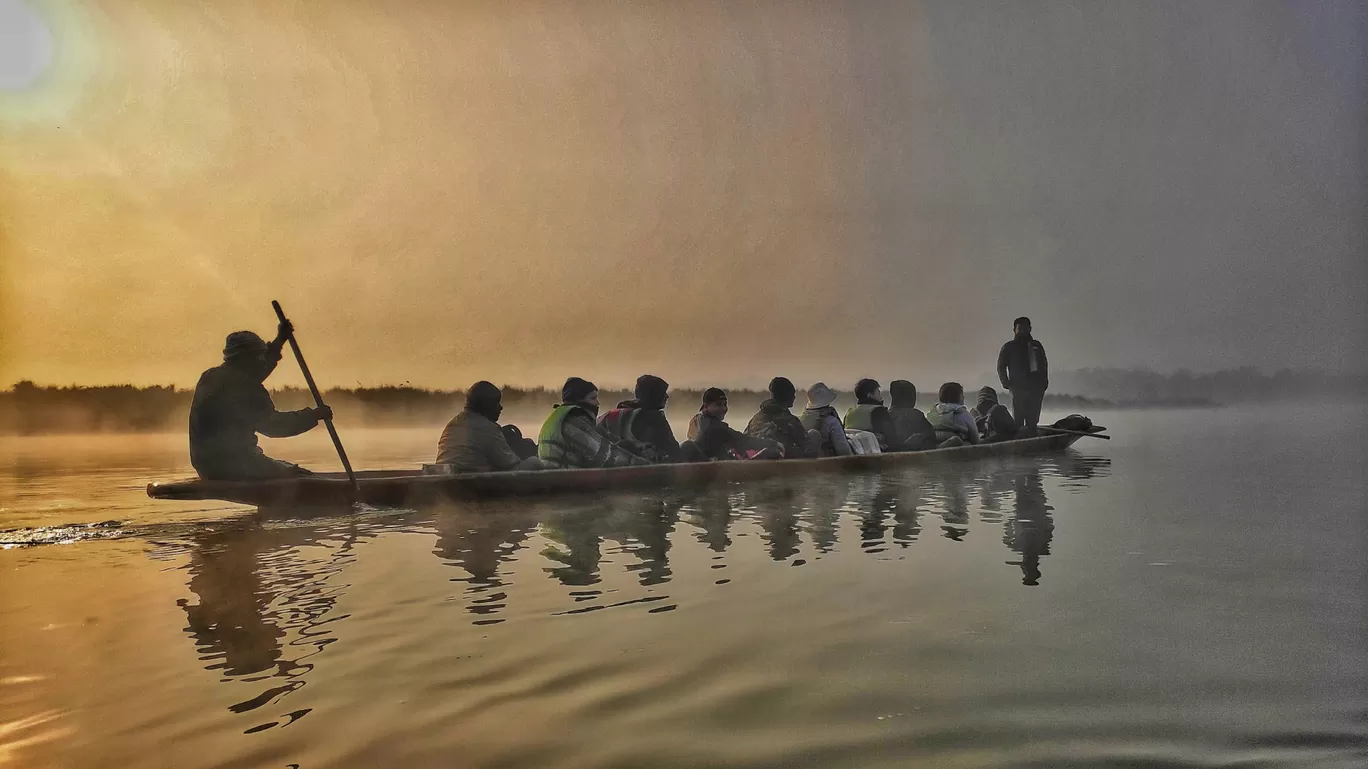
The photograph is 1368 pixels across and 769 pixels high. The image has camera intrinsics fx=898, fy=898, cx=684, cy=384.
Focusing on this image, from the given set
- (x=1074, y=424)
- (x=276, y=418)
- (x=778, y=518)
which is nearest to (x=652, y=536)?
(x=778, y=518)

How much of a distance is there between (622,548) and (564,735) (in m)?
3.44

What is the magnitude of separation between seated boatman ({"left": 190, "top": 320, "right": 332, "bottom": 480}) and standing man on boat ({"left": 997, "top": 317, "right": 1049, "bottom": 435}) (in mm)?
10565

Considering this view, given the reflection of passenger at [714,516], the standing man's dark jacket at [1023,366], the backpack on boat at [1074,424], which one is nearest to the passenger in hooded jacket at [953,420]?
the standing man's dark jacket at [1023,366]

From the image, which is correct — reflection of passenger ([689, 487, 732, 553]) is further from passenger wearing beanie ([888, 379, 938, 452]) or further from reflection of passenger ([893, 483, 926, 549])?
passenger wearing beanie ([888, 379, 938, 452])

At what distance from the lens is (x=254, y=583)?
4.94 m

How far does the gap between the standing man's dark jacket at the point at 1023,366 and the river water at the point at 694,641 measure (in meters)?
6.81

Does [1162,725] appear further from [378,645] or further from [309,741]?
[378,645]

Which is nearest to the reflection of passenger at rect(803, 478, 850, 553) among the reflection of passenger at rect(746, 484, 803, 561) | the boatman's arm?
the reflection of passenger at rect(746, 484, 803, 561)

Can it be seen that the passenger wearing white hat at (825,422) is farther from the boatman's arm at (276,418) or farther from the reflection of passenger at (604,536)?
the boatman's arm at (276,418)

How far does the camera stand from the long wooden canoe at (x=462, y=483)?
25.0 ft

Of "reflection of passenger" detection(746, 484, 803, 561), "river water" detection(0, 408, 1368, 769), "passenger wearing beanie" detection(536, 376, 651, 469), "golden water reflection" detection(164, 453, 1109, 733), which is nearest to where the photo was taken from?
"river water" detection(0, 408, 1368, 769)

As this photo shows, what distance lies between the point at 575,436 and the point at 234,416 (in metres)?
3.20

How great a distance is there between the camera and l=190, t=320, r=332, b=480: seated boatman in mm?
7793

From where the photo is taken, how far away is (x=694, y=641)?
3.63 meters
